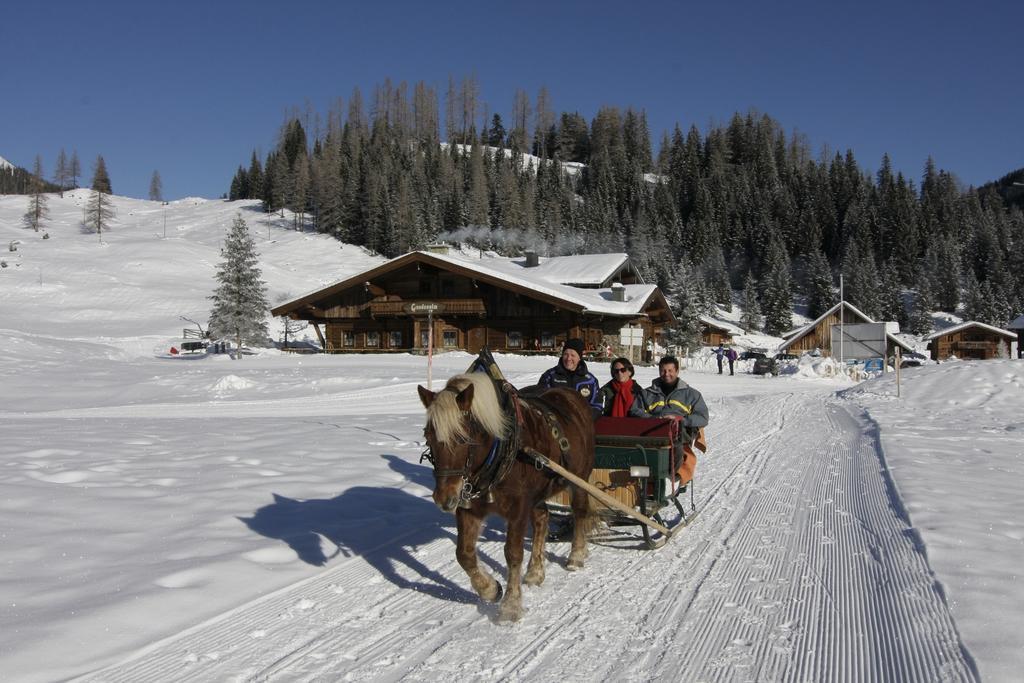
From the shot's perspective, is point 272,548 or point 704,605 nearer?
point 704,605

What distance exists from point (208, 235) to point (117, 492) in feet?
364

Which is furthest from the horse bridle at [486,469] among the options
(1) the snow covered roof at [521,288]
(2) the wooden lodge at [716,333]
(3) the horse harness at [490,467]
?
(2) the wooden lodge at [716,333]

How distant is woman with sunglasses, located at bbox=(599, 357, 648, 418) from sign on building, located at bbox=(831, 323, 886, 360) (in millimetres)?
25281

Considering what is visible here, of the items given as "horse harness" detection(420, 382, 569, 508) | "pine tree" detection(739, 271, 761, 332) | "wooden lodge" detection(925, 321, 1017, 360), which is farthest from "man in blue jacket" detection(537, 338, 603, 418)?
"pine tree" detection(739, 271, 761, 332)

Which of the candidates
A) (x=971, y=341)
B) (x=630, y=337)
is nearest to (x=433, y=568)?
(x=630, y=337)

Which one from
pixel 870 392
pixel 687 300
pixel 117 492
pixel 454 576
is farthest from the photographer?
→ pixel 687 300

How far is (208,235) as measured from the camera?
10769 centimetres

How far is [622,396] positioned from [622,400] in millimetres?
45

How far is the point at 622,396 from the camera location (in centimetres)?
771

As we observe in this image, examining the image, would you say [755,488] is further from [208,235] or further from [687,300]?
[208,235]

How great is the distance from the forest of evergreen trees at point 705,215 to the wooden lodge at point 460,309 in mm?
27040

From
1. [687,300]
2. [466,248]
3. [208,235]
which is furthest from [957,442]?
[208,235]

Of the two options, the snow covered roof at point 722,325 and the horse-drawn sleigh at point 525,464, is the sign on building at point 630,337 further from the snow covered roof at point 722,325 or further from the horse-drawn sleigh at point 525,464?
the snow covered roof at point 722,325

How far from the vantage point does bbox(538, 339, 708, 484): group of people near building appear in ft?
23.9
